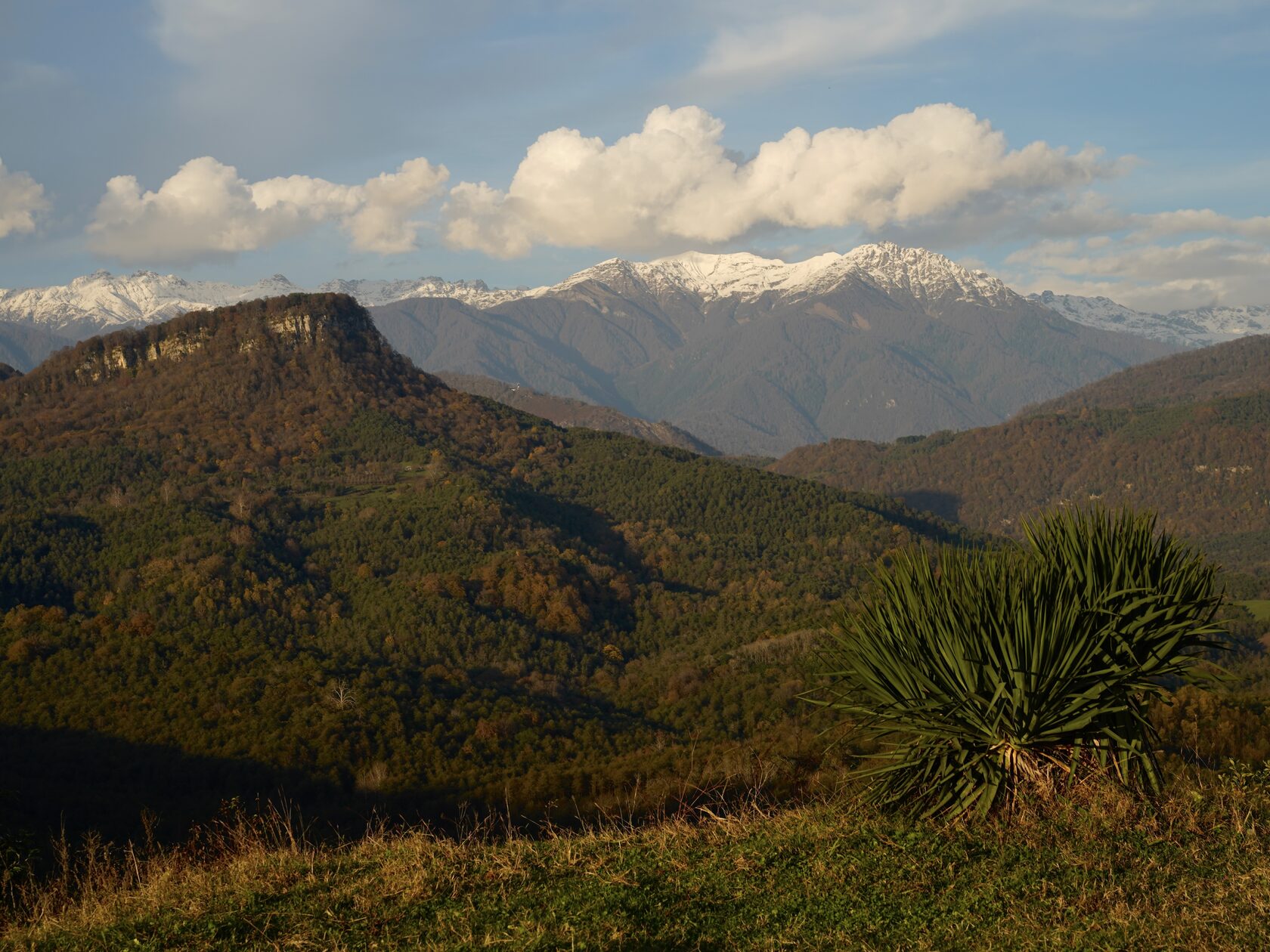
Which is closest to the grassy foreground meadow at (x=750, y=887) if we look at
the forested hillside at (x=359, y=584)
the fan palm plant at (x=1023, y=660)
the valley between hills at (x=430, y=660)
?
the valley between hills at (x=430, y=660)

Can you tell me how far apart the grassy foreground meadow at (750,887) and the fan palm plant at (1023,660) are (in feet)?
1.70

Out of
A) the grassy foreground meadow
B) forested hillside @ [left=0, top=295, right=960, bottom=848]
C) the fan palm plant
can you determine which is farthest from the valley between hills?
the fan palm plant

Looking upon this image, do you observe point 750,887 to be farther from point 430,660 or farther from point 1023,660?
point 430,660

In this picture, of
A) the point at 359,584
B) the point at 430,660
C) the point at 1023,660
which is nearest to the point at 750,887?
the point at 1023,660

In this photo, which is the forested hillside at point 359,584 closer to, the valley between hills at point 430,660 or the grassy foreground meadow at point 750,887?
the valley between hills at point 430,660

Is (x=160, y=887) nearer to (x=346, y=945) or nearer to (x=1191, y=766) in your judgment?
(x=346, y=945)

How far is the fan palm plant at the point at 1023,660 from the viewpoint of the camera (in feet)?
31.4

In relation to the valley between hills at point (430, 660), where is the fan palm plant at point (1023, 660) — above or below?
above

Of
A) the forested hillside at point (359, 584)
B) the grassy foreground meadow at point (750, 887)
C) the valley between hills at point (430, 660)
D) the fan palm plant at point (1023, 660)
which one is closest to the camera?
the grassy foreground meadow at point (750, 887)

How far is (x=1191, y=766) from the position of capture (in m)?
12.1

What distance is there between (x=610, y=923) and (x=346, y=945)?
71.7 inches

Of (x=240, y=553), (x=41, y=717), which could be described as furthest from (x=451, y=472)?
(x=41, y=717)

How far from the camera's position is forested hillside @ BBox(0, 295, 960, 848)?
43750 millimetres

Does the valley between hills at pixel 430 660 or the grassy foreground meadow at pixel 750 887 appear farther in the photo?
the valley between hills at pixel 430 660
